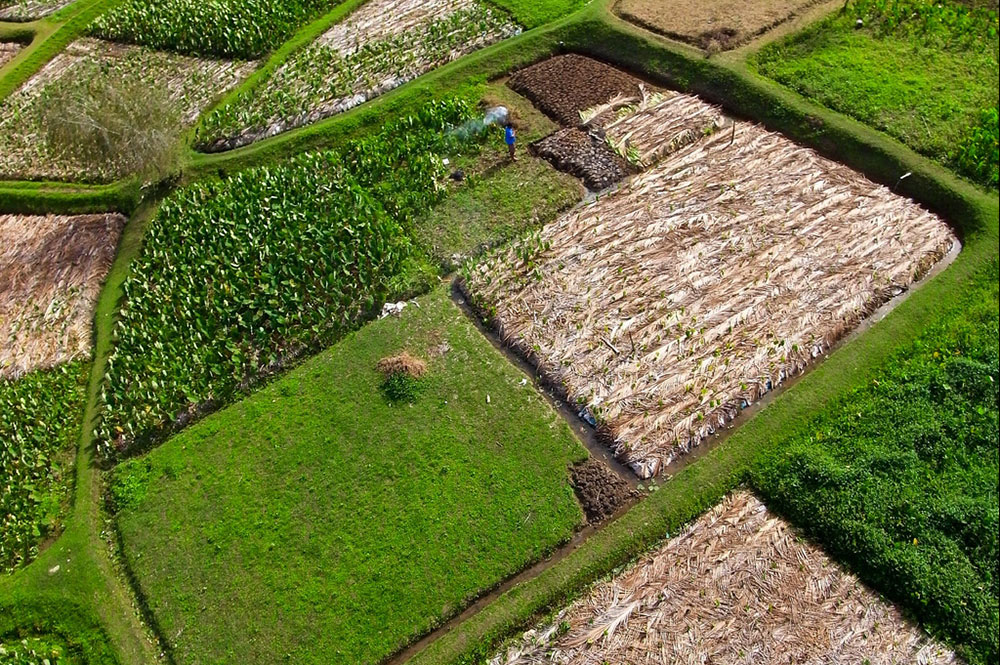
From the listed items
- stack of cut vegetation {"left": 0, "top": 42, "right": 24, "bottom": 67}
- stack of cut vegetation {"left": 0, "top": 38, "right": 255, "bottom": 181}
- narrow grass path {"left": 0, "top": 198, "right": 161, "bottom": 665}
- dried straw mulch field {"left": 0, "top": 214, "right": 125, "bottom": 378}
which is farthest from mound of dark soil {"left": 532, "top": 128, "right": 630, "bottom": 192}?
stack of cut vegetation {"left": 0, "top": 42, "right": 24, "bottom": 67}

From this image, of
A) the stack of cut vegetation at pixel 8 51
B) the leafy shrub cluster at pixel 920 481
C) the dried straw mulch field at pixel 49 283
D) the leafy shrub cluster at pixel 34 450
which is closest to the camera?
the leafy shrub cluster at pixel 920 481

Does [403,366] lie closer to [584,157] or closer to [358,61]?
[584,157]

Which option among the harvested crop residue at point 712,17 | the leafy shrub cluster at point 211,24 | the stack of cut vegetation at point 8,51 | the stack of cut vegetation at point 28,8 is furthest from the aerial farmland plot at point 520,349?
the stack of cut vegetation at point 28,8

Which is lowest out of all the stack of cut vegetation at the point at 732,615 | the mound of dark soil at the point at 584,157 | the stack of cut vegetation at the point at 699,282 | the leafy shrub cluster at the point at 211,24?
the stack of cut vegetation at the point at 732,615

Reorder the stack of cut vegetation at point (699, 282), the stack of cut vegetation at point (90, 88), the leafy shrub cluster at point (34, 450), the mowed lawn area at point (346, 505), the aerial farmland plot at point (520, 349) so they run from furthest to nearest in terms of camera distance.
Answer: the stack of cut vegetation at point (90, 88) → the stack of cut vegetation at point (699, 282) → the leafy shrub cluster at point (34, 450) → the mowed lawn area at point (346, 505) → the aerial farmland plot at point (520, 349)

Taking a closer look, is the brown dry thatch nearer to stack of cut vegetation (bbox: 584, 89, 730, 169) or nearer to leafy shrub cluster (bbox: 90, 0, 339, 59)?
stack of cut vegetation (bbox: 584, 89, 730, 169)

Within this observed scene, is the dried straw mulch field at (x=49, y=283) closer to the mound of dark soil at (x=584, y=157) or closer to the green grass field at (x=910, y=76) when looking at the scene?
the mound of dark soil at (x=584, y=157)

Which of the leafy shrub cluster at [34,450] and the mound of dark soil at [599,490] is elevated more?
the leafy shrub cluster at [34,450]
